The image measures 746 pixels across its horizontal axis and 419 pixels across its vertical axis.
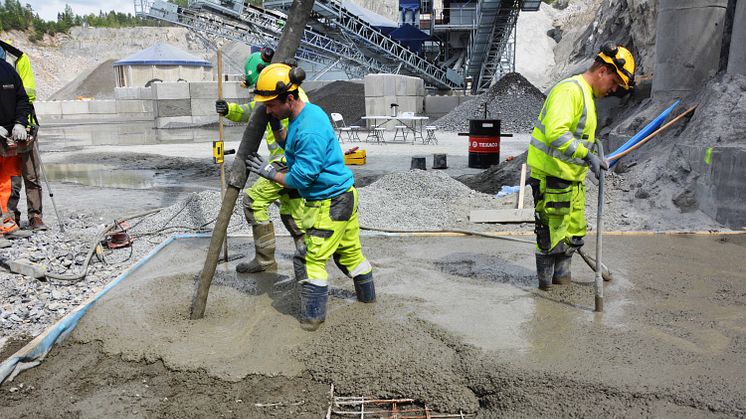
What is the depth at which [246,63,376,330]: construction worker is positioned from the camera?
347cm

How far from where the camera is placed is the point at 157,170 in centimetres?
1241

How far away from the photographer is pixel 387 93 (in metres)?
21.9

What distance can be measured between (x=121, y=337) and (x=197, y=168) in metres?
9.17

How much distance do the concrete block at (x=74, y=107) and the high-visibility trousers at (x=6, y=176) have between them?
101 ft

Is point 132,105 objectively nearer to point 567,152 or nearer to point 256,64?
point 256,64

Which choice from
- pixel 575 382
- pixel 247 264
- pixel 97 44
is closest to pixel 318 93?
pixel 247 264

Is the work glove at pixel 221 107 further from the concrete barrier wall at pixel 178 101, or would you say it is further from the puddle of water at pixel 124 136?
the concrete barrier wall at pixel 178 101

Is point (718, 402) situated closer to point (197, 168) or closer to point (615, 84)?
point (615, 84)

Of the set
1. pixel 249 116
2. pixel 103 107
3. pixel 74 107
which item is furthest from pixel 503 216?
pixel 74 107

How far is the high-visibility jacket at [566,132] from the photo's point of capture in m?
3.82

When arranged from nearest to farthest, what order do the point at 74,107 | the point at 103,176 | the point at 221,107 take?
the point at 221,107, the point at 103,176, the point at 74,107

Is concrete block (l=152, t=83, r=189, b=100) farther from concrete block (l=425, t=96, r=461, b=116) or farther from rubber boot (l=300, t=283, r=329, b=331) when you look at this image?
rubber boot (l=300, t=283, r=329, b=331)

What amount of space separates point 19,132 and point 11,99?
1.36 ft

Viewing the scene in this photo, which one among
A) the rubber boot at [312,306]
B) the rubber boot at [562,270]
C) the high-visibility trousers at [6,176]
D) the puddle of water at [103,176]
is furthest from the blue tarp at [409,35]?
the rubber boot at [312,306]
